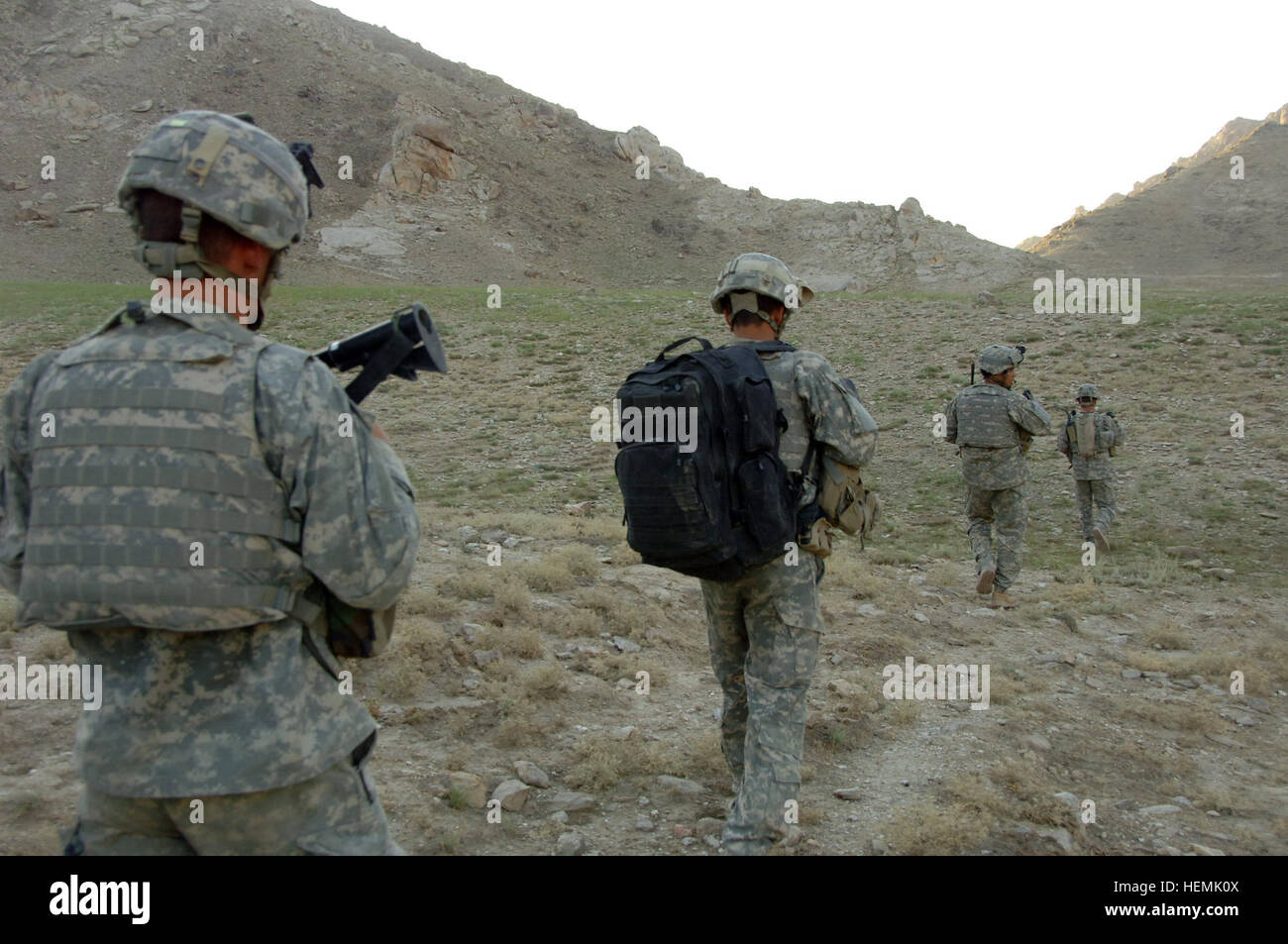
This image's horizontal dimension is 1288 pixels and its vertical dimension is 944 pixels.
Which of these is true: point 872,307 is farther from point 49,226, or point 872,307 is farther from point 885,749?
point 49,226

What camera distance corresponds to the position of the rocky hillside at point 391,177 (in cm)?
4812

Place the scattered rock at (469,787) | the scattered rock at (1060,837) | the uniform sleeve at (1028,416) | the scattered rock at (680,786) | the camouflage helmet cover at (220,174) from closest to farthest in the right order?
the camouflage helmet cover at (220,174), the scattered rock at (1060,837), the scattered rock at (469,787), the scattered rock at (680,786), the uniform sleeve at (1028,416)

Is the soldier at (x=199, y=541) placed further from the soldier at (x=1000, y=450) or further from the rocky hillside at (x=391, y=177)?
the rocky hillside at (x=391, y=177)

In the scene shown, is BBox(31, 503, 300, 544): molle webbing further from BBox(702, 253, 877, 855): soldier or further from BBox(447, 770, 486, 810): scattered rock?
BBox(447, 770, 486, 810): scattered rock

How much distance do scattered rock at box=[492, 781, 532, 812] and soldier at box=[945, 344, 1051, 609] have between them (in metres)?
5.27

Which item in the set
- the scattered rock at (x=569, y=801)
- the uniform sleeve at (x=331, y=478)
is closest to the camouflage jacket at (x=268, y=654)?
the uniform sleeve at (x=331, y=478)

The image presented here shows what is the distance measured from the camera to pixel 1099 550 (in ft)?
35.0

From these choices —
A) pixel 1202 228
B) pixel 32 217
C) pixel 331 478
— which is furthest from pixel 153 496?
pixel 1202 228

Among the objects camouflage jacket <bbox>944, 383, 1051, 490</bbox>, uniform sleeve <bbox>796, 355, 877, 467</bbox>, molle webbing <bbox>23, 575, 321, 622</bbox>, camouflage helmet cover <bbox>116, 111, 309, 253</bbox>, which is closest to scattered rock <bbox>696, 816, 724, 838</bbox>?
uniform sleeve <bbox>796, 355, 877, 467</bbox>

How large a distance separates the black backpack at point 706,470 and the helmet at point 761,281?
1.12ft

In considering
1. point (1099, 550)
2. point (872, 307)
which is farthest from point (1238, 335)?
point (1099, 550)

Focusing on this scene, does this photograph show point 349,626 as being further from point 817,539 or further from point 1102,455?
point 1102,455

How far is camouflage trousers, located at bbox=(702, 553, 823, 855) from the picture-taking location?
3.56m

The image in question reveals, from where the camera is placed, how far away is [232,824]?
6.19 feet
